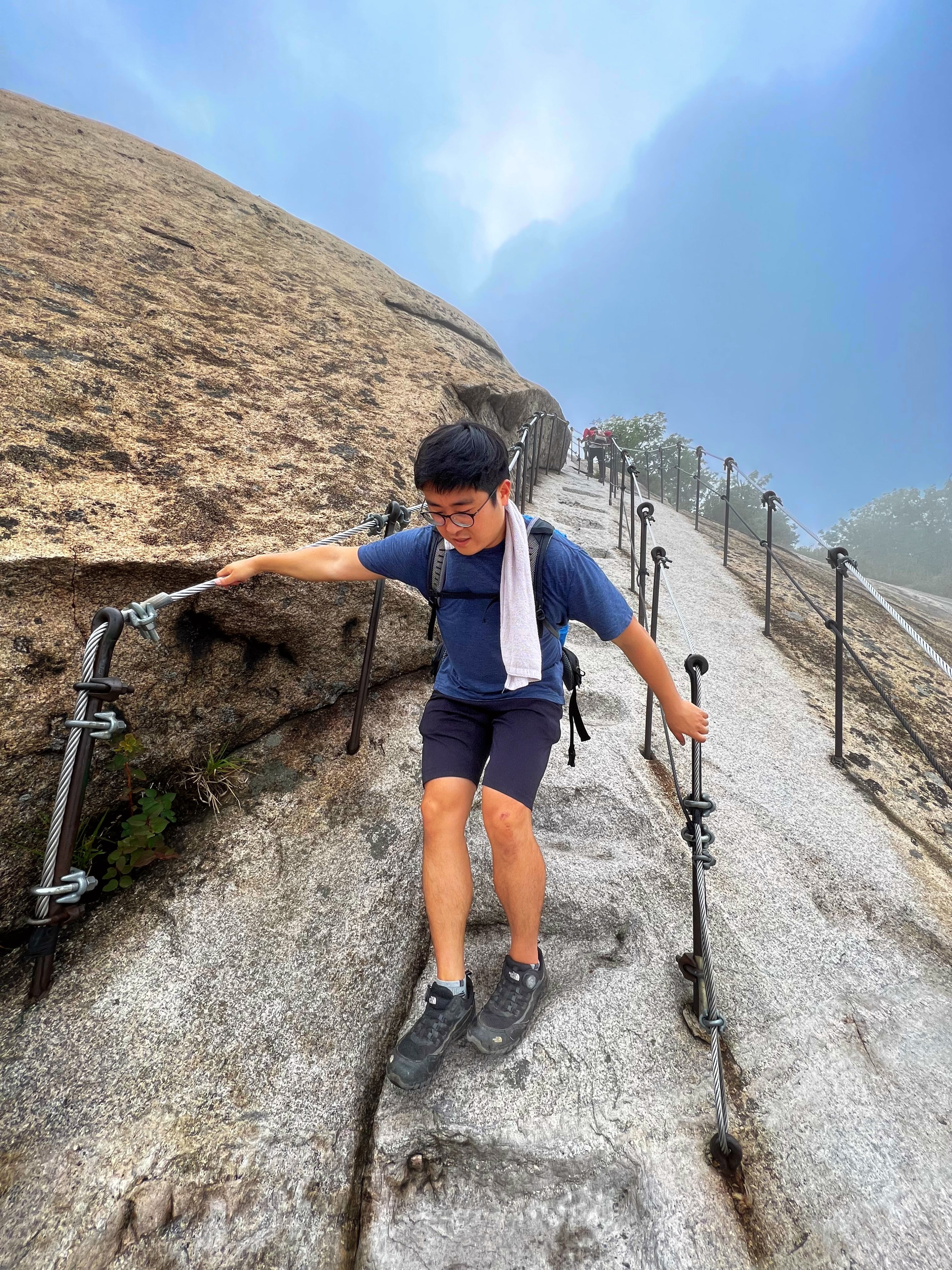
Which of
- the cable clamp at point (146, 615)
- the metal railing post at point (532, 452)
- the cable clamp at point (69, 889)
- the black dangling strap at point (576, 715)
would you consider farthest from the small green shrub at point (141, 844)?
the metal railing post at point (532, 452)

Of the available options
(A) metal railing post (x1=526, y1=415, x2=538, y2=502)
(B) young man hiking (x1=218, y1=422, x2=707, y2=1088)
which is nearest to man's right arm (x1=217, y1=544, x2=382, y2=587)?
(B) young man hiking (x1=218, y1=422, x2=707, y2=1088)

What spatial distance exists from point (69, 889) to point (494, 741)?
59.6 inches

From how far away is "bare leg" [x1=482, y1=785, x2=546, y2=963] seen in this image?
1.96m

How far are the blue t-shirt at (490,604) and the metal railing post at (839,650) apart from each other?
2.79 metres

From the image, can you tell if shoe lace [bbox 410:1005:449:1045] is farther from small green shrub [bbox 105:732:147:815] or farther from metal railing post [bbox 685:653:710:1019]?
small green shrub [bbox 105:732:147:815]

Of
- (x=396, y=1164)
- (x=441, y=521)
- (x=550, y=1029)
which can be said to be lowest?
(x=396, y=1164)

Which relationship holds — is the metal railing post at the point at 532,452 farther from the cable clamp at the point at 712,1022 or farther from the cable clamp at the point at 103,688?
the cable clamp at the point at 712,1022

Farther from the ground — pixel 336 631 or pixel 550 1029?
pixel 336 631

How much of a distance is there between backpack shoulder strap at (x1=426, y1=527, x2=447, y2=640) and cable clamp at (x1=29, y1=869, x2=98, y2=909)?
1514 millimetres

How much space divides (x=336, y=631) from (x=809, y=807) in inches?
126

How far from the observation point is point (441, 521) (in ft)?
6.44

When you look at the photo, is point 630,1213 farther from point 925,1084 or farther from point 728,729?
point 728,729

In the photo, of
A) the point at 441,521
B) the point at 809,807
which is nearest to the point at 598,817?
the point at 809,807

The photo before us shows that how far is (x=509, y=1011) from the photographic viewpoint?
2049 millimetres
